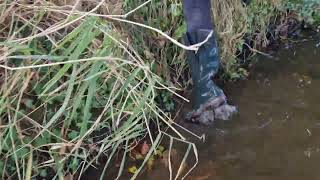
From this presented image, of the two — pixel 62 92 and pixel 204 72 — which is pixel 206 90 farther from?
pixel 62 92

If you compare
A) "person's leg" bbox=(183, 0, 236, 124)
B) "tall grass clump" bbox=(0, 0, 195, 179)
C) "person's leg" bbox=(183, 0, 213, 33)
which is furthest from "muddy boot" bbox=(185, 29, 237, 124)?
"tall grass clump" bbox=(0, 0, 195, 179)

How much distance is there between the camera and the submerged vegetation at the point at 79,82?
2.34 meters

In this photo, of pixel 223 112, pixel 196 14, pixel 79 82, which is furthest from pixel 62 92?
pixel 223 112

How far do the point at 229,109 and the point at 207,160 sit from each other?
0.49 metres

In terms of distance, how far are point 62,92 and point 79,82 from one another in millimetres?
206

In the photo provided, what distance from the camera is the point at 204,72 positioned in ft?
10.3

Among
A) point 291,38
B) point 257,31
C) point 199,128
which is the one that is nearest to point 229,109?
point 199,128

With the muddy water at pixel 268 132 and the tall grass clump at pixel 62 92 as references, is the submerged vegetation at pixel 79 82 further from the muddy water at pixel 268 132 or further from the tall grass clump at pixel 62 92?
the muddy water at pixel 268 132

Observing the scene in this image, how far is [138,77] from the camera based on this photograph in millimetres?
2703

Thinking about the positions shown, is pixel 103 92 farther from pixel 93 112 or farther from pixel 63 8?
pixel 63 8

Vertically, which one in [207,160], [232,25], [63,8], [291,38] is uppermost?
[63,8]

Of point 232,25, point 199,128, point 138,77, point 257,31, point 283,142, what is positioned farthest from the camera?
point 257,31

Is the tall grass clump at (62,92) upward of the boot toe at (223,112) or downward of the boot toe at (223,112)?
upward

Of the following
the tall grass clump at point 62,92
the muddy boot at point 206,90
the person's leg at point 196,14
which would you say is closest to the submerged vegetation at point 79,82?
the tall grass clump at point 62,92
